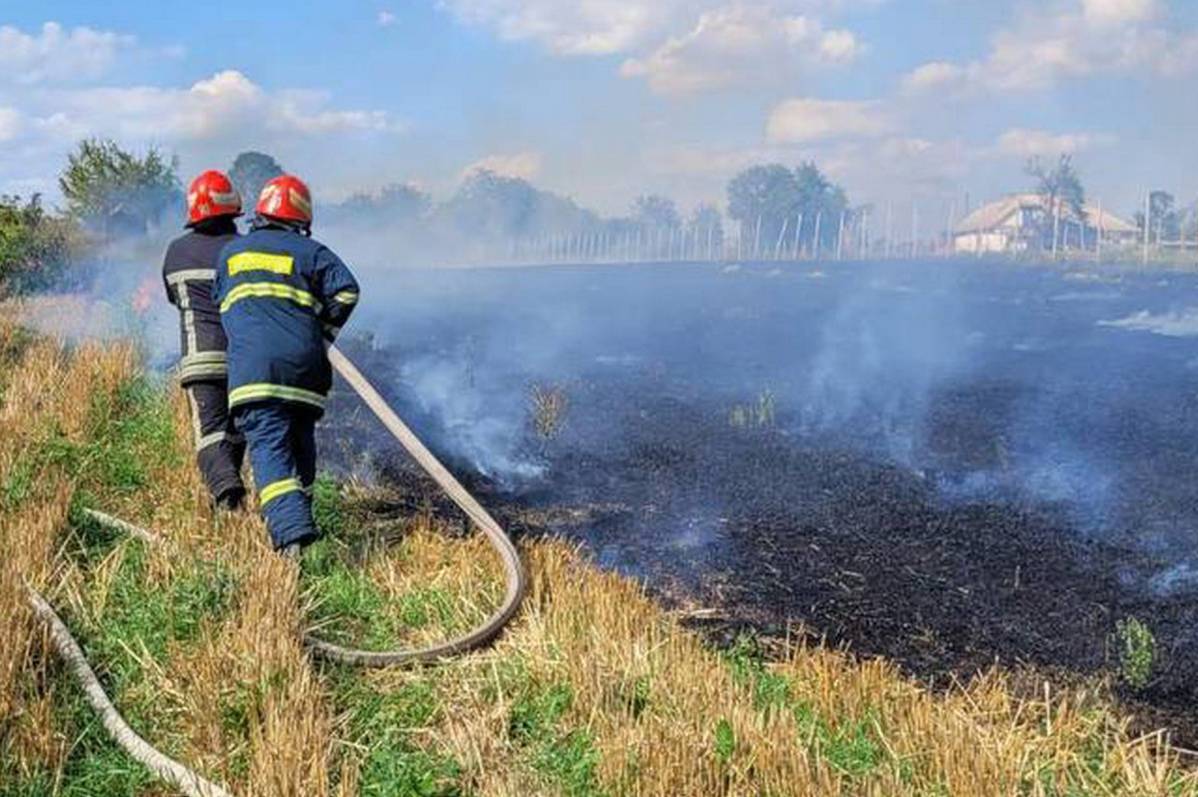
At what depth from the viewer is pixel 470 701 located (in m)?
3.21

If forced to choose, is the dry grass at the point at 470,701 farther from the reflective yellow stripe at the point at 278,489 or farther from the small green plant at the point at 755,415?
the small green plant at the point at 755,415

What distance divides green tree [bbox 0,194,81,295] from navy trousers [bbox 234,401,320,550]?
12996mm

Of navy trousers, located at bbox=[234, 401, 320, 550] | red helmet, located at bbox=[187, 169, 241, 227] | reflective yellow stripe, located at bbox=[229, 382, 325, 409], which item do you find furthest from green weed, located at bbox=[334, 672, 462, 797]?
red helmet, located at bbox=[187, 169, 241, 227]

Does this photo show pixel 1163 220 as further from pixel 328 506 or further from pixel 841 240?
pixel 328 506

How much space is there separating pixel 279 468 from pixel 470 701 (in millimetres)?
1621

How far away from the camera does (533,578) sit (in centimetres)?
417

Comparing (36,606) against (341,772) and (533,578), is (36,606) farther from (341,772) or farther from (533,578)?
(533,578)

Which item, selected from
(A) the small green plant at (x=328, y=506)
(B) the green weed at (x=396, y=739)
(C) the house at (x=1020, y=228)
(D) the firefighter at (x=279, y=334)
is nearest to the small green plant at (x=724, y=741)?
(B) the green weed at (x=396, y=739)

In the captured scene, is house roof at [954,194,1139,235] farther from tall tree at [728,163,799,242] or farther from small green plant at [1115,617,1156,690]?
small green plant at [1115,617,1156,690]

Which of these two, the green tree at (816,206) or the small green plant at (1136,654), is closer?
the small green plant at (1136,654)

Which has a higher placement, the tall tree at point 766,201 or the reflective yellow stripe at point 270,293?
the tall tree at point 766,201

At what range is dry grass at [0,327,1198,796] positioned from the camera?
2648mm

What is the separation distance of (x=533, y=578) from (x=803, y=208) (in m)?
74.7

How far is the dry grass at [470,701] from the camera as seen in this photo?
2.65 m
